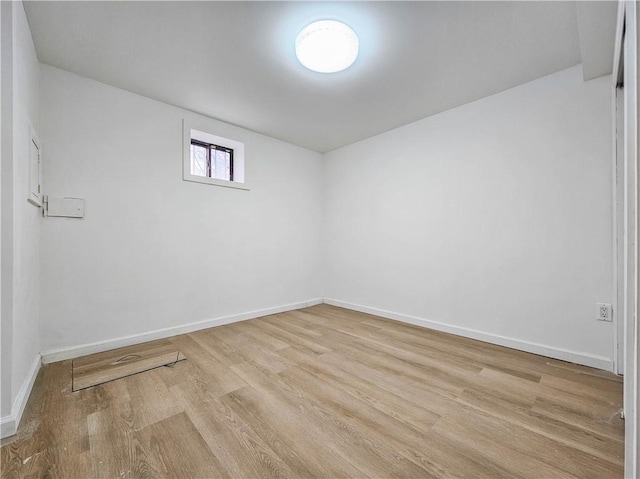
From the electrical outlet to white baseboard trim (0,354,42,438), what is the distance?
367 centimetres

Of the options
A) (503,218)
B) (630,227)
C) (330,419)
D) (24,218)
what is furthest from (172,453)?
(503,218)

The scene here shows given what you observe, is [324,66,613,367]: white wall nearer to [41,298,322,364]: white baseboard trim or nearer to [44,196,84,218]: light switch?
[41,298,322,364]: white baseboard trim

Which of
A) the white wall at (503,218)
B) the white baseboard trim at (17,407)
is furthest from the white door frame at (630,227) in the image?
the white baseboard trim at (17,407)

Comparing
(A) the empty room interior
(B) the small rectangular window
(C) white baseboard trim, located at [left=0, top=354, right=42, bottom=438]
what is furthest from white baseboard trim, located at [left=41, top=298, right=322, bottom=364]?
(B) the small rectangular window

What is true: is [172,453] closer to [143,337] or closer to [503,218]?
[143,337]

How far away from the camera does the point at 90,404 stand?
157cm

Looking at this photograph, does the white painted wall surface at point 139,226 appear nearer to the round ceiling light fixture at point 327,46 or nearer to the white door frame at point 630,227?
the round ceiling light fixture at point 327,46

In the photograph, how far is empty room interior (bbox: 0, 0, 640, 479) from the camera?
1286 mm

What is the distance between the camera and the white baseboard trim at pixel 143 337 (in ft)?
6.97

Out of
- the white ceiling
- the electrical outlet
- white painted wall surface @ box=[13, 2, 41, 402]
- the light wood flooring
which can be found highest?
the white ceiling

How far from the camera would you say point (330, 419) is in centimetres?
145

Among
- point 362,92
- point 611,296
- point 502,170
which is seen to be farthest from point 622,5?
point 611,296

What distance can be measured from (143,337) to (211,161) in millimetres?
1991

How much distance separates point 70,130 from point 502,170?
147 inches
